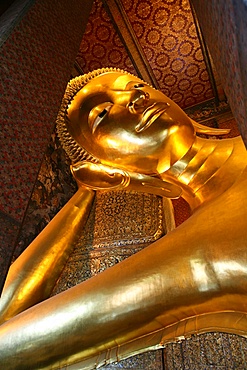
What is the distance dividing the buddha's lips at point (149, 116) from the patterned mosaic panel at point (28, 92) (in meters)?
0.48

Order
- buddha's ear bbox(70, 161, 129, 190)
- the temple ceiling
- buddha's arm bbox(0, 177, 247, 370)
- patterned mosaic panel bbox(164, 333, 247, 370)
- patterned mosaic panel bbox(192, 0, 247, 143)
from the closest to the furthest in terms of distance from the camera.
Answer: patterned mosaic panel bbox(192, 0, 247, 143), buddha's arm bbox(0, 177, 247, 370), patterned mosaic panel bbox(164, 333, 247, 370), buddha's ear bbox(70, 161, 129, 190), the temple ceiling

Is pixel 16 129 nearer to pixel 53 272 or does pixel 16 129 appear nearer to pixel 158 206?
pixel 53 272

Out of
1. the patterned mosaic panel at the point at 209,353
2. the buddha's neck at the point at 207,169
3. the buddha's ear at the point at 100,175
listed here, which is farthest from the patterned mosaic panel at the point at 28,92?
the patterned mosaic panel at the point at 209,353

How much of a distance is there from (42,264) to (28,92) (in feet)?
2.92

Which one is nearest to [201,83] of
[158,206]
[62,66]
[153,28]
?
[153,28]

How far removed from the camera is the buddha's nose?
5.13 feet

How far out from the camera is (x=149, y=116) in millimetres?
1562

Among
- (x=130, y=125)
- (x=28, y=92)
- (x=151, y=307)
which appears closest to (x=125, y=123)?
(x=130, y=125)

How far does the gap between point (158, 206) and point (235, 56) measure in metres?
1.52

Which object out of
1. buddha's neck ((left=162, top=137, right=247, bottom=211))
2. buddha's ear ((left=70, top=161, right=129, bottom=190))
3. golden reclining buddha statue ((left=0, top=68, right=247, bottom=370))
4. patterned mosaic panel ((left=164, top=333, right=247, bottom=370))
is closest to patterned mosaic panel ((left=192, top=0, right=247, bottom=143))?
golden reclining buddha statue ((left=0, top=68, right=247, bottom=370))

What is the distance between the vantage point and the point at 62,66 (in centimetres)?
111

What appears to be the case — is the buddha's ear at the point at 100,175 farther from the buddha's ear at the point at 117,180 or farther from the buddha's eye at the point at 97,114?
the buddha's eye at the point at 97,114

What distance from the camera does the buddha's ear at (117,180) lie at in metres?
1.56

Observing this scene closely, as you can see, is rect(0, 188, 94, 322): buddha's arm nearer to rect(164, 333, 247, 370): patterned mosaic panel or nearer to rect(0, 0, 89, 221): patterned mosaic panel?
rect(164, 333, 247, 370): patterned mosaic panel
